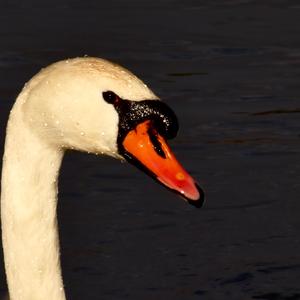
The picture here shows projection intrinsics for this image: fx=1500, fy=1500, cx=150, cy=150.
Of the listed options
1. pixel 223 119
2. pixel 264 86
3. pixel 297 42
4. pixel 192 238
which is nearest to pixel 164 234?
pixel 192 238

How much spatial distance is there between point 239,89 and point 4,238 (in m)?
7.12

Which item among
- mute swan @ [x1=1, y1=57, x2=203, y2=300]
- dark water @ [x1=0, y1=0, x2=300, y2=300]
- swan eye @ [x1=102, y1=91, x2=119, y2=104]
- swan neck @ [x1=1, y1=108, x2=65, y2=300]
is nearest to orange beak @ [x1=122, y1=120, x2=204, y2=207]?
mute swan @ [x1=1, y1=57, x2=203, y2=300]

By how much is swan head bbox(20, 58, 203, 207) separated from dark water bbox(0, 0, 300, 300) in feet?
13.2

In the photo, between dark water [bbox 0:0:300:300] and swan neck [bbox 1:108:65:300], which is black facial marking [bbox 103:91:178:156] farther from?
dark water [bbox 0:0:300:300]

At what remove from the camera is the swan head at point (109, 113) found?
7180 mm

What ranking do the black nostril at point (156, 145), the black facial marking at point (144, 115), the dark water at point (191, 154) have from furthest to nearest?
1. the dark water at point (191, 154)
2. the black nostril at point (156, 145)
3. the black facial marking at point (144, 115)

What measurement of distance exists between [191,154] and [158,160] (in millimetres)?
6040

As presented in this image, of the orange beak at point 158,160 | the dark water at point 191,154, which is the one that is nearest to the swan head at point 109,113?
the orange beak at point 158,160

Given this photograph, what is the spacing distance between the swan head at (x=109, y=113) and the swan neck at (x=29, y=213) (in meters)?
0.10

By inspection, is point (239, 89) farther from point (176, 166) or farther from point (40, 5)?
point (176, 166)

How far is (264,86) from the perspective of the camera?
14578mm

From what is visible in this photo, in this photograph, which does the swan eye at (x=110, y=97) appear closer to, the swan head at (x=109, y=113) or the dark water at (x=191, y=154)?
the swan head at (x=109, y=113)

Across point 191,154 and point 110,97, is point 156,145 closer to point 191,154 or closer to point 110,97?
point 110,97

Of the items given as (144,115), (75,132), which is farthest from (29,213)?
(144,115)
